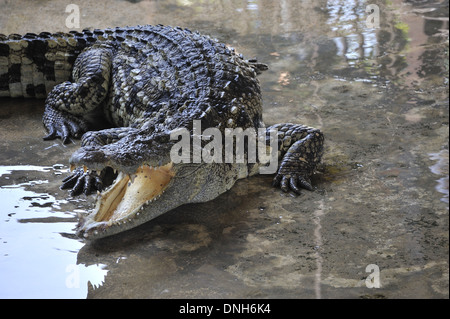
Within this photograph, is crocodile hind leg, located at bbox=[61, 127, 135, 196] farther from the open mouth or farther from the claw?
the claw

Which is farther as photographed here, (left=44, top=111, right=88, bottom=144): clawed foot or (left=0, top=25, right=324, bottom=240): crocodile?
(left=44, top=111, right=88, bottom=144): clawed foot

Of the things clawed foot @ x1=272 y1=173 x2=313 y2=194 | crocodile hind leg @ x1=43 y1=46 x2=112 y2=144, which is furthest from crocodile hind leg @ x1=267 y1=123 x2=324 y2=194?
crocodile hind leg @ x1=43 y1=46 x2=112 y2=144

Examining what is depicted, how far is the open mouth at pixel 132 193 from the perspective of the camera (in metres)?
3.59

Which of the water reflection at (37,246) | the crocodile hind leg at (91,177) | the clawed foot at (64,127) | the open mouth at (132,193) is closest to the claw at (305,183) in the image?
the open mouth at (132,193)

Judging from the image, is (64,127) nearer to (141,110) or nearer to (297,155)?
(141,110)

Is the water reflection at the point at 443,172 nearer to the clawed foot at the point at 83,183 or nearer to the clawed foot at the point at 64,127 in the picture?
the clawed foot at the point at 83,183

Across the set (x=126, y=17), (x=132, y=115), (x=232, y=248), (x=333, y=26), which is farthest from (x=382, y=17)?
(x=232, y=248)

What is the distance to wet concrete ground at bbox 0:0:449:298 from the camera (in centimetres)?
292

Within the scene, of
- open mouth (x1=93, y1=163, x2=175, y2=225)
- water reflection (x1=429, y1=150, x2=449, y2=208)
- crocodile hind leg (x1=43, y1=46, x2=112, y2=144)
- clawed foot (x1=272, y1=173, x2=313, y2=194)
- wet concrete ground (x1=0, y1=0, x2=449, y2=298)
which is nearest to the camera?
water reflection (x1=429, y1=150, x2=449, y2=208)

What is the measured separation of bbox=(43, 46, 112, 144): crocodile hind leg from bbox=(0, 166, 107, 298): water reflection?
91cm

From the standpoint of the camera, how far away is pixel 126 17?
850 cm

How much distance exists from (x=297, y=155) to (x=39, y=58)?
111 inches

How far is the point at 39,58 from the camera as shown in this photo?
5.68 metres

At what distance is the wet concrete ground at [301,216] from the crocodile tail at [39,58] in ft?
0.68
